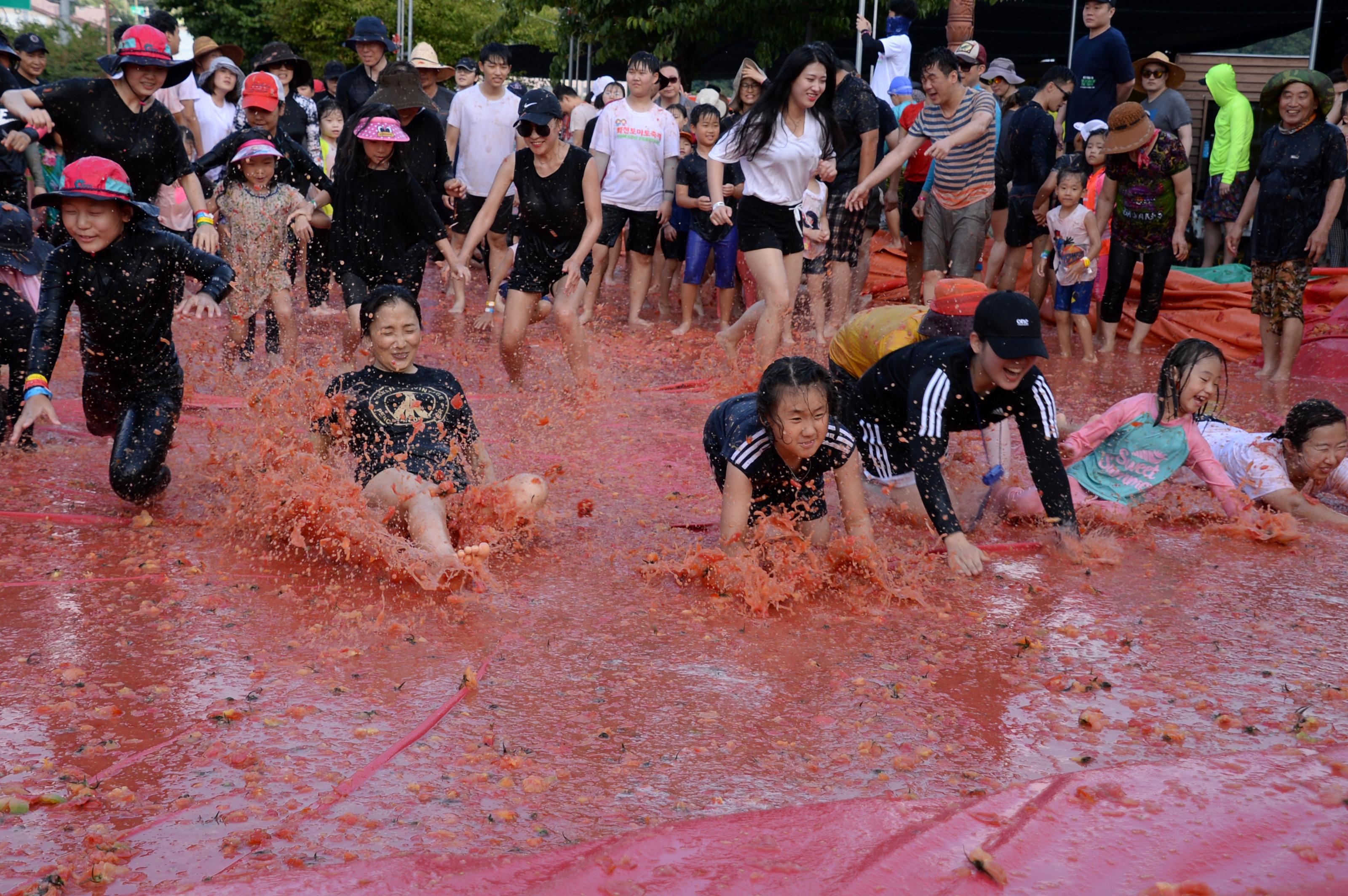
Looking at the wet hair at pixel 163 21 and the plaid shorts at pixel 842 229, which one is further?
the wet hair at pixel 163 21

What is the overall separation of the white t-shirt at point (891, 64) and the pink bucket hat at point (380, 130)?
19.8 ft

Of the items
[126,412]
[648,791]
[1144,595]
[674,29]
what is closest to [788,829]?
[648,791]

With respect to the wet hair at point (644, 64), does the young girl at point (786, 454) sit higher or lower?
lower

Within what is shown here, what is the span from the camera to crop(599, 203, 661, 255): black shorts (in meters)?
10.6

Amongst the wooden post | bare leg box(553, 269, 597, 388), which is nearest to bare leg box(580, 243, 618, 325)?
bare leg box(553, 269, 597, 388)

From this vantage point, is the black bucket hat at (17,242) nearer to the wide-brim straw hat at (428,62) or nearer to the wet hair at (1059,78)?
the wide-brim straw hat at (428,62)

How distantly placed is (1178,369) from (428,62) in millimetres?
9604

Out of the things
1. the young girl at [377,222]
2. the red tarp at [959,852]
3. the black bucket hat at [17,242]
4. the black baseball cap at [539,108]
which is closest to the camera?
the red tarp at [959,852]

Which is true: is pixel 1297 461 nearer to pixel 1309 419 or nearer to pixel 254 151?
pixel 1309 419

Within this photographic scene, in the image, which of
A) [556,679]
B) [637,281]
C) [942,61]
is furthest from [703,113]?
[556,679]

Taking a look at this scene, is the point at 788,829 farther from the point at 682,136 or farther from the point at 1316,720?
the point at 682,136

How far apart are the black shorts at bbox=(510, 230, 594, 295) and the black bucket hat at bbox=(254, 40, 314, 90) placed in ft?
14.0

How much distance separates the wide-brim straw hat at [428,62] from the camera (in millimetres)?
12836

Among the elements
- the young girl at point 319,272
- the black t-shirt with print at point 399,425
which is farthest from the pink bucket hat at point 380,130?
the black t-shirt with print at point 399,425
